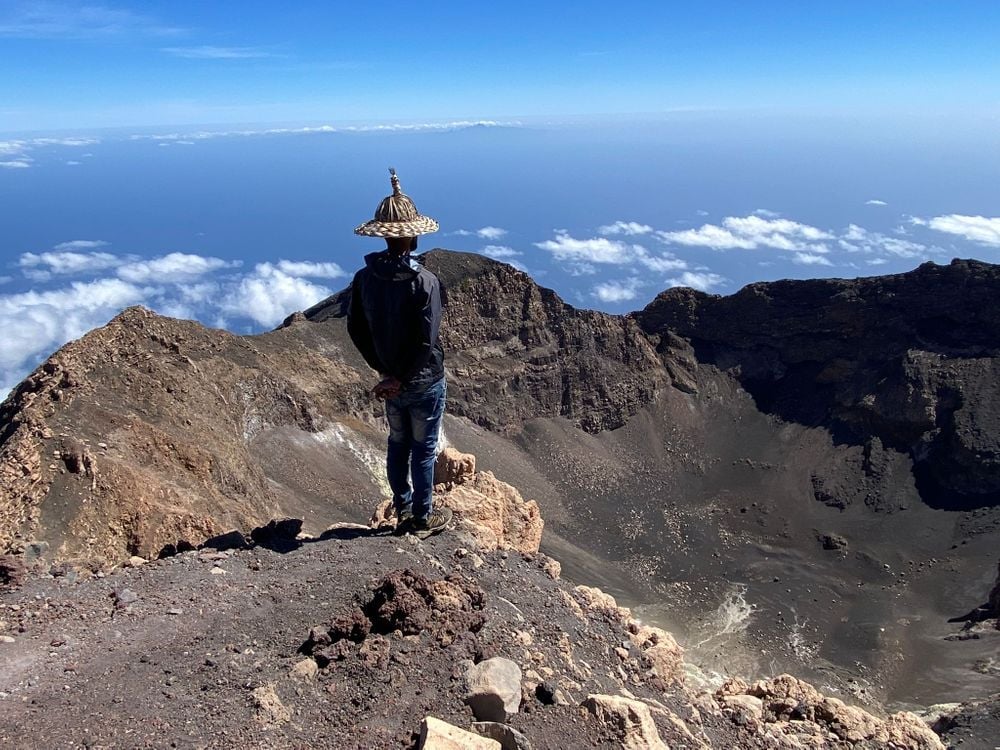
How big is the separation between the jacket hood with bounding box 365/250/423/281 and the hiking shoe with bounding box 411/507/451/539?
3507 mm

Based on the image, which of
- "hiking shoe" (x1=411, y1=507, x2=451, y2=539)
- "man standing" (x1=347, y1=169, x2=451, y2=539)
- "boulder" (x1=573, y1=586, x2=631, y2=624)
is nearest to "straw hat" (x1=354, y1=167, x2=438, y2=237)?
"man standing" (x1=347, y1=169, x2=451, y2=539)

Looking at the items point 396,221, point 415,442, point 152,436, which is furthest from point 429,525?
point 152,436

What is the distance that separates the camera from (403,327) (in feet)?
24.2

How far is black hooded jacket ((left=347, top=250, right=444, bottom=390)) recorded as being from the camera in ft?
23.5

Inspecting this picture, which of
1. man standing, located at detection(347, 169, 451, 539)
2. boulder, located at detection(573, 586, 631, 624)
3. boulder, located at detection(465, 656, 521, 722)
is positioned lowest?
boulder, located at detection(573, 586, 631, 624)

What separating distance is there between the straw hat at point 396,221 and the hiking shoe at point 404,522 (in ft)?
12.6

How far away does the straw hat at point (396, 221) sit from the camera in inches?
275

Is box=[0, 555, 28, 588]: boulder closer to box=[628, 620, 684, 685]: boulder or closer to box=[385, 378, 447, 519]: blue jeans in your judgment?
box=[385, 378, 447, 519]: blue jeans

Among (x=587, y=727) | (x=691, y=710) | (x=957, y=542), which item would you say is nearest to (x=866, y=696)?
(x=957, y=542)

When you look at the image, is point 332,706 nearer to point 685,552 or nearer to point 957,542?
point 685,552

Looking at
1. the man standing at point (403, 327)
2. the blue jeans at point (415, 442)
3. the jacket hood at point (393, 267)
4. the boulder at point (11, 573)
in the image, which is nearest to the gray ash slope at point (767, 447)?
the blue jeans at point (415, 442)

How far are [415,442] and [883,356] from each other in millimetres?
53124

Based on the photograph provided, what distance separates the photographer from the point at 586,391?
53031 millimetres

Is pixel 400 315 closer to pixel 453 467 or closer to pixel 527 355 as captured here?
pixel 453 467
